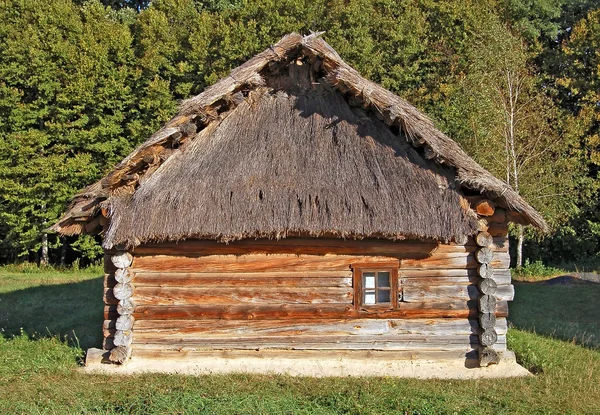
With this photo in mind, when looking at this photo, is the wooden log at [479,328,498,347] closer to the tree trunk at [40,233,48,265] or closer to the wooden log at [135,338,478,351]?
the wooden log at [135,338,478,351]

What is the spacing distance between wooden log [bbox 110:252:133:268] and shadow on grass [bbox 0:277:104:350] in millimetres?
2042

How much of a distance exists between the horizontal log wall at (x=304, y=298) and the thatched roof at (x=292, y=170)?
0.67 m

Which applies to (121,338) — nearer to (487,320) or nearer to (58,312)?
(487,320)

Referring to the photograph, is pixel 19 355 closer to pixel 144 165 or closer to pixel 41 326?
pixel 41 326

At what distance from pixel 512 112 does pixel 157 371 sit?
53.3 feet

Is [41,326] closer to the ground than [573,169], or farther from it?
closer to the ground

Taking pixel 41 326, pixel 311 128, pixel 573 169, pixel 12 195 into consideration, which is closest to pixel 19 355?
pixel 41 326

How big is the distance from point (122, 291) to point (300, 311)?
2.78 meters

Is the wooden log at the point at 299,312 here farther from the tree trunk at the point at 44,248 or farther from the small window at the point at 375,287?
the tree trunk at the point at 44,248

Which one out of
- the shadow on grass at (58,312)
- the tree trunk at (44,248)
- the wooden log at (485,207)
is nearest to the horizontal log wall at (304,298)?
the wooden log at (485,207)

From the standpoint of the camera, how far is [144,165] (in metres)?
8.88

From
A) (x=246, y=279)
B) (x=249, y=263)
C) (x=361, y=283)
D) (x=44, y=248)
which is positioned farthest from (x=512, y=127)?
(x=44, y=248)

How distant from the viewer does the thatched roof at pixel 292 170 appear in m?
8.29

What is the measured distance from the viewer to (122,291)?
8.70m
